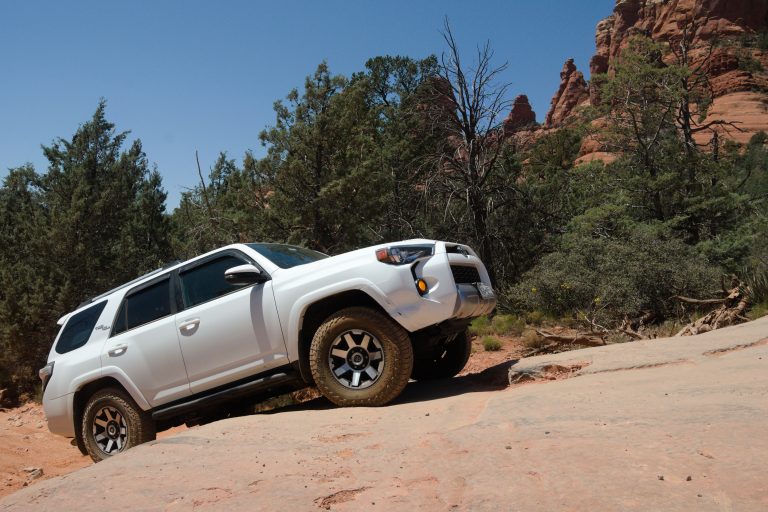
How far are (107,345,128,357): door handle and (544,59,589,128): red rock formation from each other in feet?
346

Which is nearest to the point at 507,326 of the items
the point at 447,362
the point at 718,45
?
the point at 447,362

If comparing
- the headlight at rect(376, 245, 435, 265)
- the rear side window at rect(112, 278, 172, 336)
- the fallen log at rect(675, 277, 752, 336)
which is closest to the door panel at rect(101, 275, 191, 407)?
the rear side window at rect(112, 278, 172, 336)

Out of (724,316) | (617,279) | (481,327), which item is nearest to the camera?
(724,316)

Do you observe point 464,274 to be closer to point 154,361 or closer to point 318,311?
point 318,311

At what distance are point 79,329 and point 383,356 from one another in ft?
11.9

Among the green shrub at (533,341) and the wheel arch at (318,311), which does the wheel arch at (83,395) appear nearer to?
the wheel arch at (318,311)

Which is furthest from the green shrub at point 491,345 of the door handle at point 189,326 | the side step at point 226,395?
the door handle at point 189,326

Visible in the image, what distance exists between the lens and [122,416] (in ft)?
20.1

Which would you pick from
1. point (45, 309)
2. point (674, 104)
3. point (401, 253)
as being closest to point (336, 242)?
point (45, 309)

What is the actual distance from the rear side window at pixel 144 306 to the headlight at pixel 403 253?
7.65 ft

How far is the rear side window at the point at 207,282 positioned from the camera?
593cm

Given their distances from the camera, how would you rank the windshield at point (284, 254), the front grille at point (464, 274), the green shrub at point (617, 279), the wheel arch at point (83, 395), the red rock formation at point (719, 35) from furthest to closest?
the red rock formation at point (719, 35) < the green shrub at point (617, 279) < the wheel arch at point (83, 395) < the windshield at point (284, 254) < the front grille at point (464, 274)

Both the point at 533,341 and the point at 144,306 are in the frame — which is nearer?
the point at 144,306

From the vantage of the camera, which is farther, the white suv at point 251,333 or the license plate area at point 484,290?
the license plate area at point 484,290
